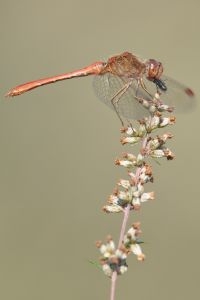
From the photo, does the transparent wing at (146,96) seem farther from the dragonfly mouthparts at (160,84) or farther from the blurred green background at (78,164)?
the blurred green background at (78,164)

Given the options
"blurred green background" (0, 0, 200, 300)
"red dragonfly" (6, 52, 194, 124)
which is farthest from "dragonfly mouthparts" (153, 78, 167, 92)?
"blurred green background" (0, 0, 200, 300)

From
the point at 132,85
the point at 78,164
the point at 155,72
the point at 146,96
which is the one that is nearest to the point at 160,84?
the point at 155,72

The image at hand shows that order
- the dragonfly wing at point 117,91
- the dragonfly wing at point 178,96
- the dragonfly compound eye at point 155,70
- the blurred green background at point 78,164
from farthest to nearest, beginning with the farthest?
the blurred green background at point 78,164 < the dragonfly compound eye at point 155,70 < the dragonfly wing at point 178,96 < the dragonfly wing at point 117,91

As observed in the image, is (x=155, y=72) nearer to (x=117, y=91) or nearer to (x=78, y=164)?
(x=117, y=91)

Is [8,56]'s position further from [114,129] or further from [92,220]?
[92,220]

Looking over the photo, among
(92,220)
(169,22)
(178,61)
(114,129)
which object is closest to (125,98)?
(92,220)

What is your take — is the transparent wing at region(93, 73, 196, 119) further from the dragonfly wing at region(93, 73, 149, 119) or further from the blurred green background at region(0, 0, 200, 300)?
the blurred green background at region(0, 0, 200, 300)

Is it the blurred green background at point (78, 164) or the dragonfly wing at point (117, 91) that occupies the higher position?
the blurred green background at point (78, 164)

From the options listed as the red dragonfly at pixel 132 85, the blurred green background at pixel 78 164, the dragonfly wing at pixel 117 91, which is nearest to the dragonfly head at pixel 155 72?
the red dragonfly at pixel 132 85
